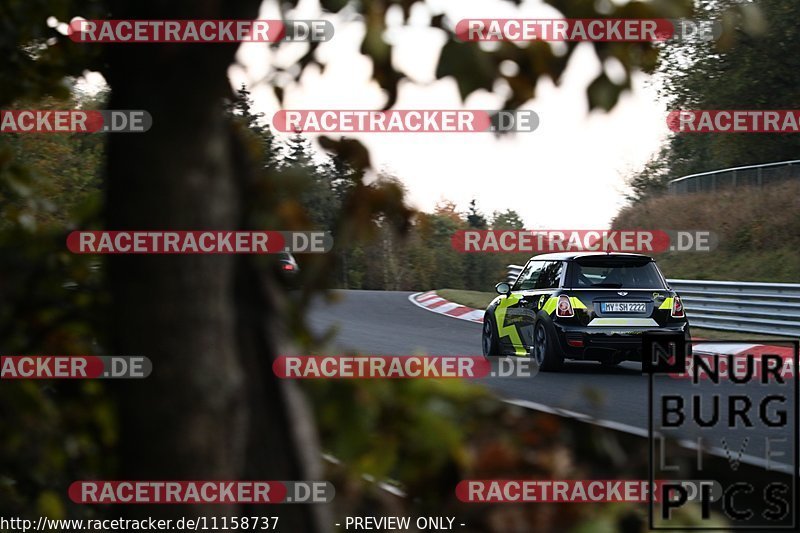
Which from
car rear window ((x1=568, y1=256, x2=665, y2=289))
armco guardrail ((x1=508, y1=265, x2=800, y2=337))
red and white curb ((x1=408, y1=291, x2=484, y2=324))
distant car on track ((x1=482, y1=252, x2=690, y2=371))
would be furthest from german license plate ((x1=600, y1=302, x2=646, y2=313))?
red and white curb ((x1=408, y1=291, x2=484, y2=324))

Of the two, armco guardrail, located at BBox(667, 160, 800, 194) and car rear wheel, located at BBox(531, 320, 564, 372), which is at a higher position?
armco guardrail, located at BBox(667, 160, 800, 194)

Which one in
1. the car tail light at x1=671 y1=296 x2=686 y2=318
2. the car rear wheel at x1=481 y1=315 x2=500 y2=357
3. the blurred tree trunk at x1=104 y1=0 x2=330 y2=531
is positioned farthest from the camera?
the car rear wheel at x1=481 y1=315 x2=500 y2=357

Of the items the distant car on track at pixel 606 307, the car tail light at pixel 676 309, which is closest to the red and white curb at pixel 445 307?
the distant car on track at pixel 606 307

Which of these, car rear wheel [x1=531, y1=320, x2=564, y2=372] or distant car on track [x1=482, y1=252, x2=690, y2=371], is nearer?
distant car on track [x1=482, y1=252, x2=690, y2=371]

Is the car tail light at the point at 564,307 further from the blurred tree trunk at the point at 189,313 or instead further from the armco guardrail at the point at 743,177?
the armco guardrail at the point at 743,177

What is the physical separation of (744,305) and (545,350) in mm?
8776

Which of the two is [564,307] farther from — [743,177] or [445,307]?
[743,177]

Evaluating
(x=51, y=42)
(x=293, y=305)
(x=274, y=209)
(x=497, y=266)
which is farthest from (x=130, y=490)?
(x=497, y=266)

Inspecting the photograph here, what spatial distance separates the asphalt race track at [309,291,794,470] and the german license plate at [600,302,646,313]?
84 cm

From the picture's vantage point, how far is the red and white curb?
83.5ft

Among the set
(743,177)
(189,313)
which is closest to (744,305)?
(743,177)

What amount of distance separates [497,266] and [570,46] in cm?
3820

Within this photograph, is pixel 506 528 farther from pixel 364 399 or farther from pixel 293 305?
pixel 293 305

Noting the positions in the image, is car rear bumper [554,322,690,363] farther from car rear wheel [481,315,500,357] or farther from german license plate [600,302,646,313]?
car rear wheel [481,315,500,357]
